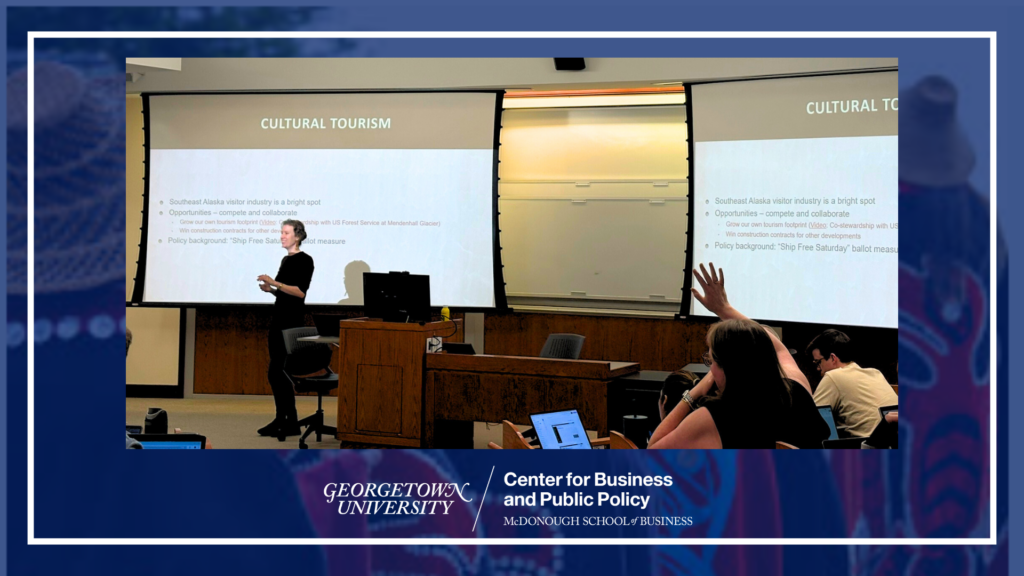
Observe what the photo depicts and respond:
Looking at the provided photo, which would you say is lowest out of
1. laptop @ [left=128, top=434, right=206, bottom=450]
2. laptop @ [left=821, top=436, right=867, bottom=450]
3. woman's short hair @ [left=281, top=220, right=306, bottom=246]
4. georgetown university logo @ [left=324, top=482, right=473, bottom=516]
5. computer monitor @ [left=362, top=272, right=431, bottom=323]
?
georgetown university logo @ [left=324, top=482, right=473, bottom=516]

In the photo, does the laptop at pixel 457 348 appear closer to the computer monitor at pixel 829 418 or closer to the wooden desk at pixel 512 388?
the wooden desk at pixel 512 388

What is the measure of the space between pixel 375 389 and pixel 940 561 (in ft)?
12.4

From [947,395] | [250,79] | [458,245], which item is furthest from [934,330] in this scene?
[250,79]

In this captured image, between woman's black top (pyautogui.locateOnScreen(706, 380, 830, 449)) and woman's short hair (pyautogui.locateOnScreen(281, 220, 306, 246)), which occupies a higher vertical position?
woman's short hair (pyautogui.locateOnScreen(281, 220, 306, 246))

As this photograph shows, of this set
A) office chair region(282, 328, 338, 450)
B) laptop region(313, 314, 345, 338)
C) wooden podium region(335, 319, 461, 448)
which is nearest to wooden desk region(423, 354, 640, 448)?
wooden podium region(335, 319, 461, 448)

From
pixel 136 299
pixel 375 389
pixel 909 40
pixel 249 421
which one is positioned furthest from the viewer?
pixel 136 299

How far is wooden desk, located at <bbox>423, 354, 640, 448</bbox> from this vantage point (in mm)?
5016

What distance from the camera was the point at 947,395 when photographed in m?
2.51

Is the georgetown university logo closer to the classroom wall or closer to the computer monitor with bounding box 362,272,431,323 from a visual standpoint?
the computer monitor with bounding box 362,272,431,323

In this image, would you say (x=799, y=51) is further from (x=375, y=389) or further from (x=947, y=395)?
(x=375, y=389)

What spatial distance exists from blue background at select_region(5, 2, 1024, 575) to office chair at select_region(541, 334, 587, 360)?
11.3ft

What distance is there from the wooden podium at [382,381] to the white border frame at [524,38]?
116 inches

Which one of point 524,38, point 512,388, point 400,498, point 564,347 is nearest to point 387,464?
point 400,498

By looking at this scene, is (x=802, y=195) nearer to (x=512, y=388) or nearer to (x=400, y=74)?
(x=512, y=388)
